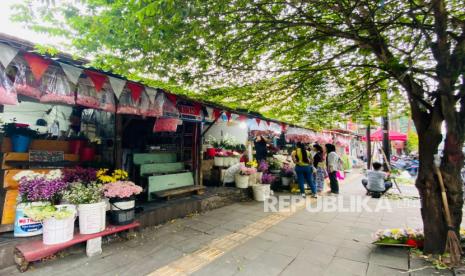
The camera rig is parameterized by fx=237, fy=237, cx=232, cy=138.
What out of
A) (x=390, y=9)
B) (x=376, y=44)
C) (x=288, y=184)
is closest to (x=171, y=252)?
(x=376, y=44)

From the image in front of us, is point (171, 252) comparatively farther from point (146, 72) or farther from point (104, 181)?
point (146, 72)

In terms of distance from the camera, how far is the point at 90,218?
432 cm

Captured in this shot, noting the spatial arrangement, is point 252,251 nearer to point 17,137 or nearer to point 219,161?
point 219,161

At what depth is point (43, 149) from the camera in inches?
211

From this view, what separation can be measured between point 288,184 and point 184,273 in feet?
25.5

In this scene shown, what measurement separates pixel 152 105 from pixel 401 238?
5927mm

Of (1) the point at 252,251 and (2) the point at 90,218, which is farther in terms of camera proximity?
(1) the point at 252,251

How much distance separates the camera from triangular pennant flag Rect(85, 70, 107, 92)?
Result: 4395 mm

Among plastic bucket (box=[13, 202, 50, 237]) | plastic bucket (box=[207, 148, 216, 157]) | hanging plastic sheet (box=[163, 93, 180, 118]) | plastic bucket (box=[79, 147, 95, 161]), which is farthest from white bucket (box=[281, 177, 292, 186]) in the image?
plastic bucket (box=[13, 202, 50, 237])

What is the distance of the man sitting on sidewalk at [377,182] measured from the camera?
9.32 meters

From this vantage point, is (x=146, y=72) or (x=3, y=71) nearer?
(x=3, y=71)

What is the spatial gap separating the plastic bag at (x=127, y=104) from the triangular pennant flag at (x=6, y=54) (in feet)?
6.00

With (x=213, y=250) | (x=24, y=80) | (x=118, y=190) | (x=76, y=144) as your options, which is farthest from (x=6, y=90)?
(x=213, y=250)

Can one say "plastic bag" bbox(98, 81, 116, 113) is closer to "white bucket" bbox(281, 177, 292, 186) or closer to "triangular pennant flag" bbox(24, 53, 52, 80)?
"triangular pennant flag" bbox(24, 53, 52, 80)
